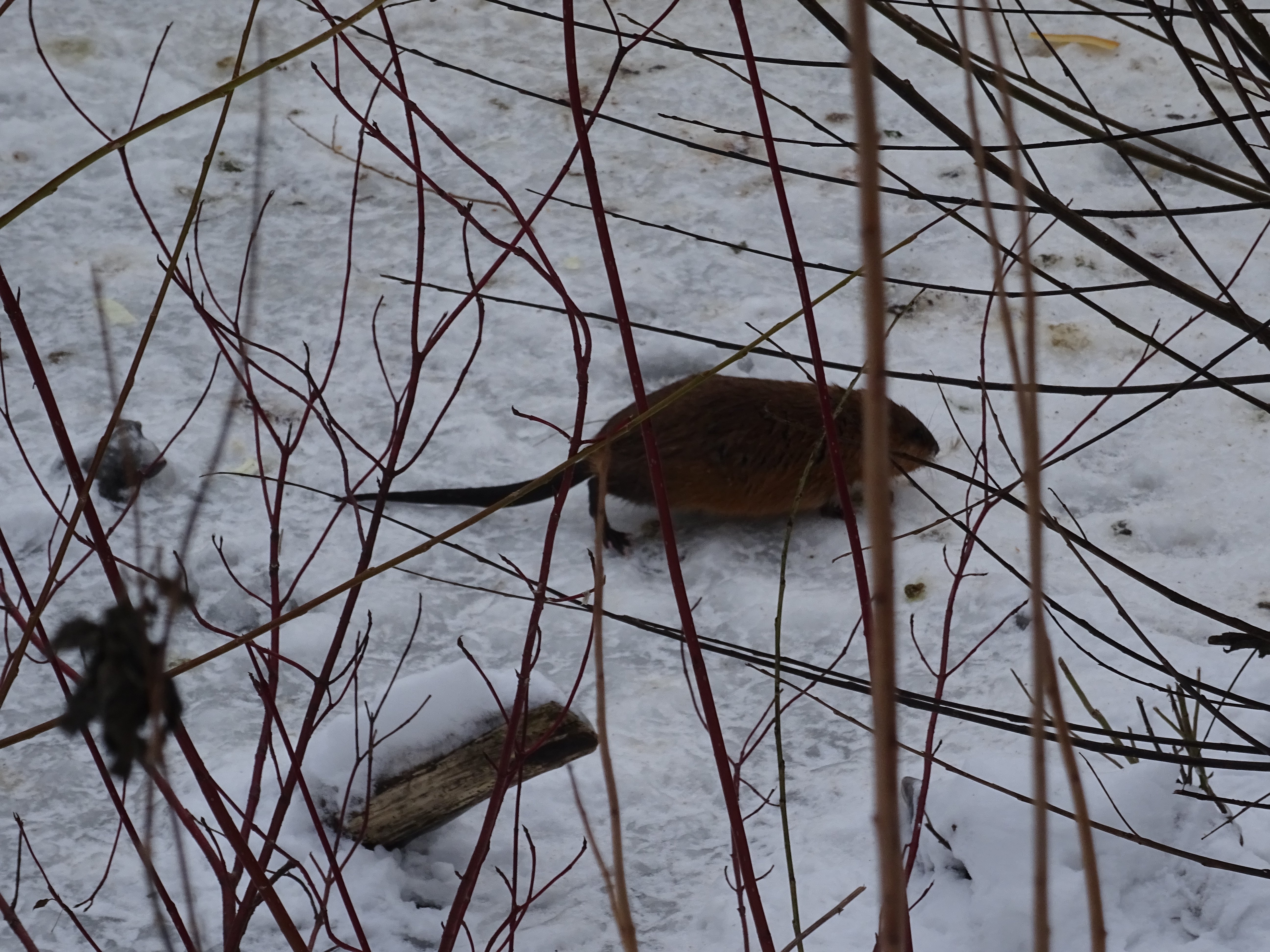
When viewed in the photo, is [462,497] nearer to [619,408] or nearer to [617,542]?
[617,542]

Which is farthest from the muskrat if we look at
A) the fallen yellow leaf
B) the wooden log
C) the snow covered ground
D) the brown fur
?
the fallen yellow leaf

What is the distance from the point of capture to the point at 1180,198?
16.1 ft

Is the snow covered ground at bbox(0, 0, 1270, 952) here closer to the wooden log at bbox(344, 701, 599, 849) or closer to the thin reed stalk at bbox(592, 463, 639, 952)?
the wooden log at bbox(344, 701, 599, 849)

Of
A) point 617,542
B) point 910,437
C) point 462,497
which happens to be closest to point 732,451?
point 617,542

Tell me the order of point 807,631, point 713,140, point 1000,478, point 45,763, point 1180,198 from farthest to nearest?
point 713,140, point 1180,198, point 1000,478, point 807,631, point 45,763

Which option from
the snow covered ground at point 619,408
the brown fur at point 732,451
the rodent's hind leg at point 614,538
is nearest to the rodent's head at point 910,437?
the brown fur at point 732,451

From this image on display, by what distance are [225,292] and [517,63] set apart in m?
1.99

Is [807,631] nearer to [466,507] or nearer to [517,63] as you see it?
[466,507]

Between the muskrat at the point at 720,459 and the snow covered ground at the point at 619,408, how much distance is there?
12cm

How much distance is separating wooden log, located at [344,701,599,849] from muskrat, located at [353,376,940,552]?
117 centimetres

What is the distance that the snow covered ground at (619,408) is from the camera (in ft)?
8.18

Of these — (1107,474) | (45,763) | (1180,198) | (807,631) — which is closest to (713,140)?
(1180,198)

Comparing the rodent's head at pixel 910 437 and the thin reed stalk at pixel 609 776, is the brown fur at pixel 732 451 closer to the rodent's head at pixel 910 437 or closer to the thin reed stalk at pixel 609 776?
the rodent's head at pixel 910 437

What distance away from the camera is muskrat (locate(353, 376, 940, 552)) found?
358cm
